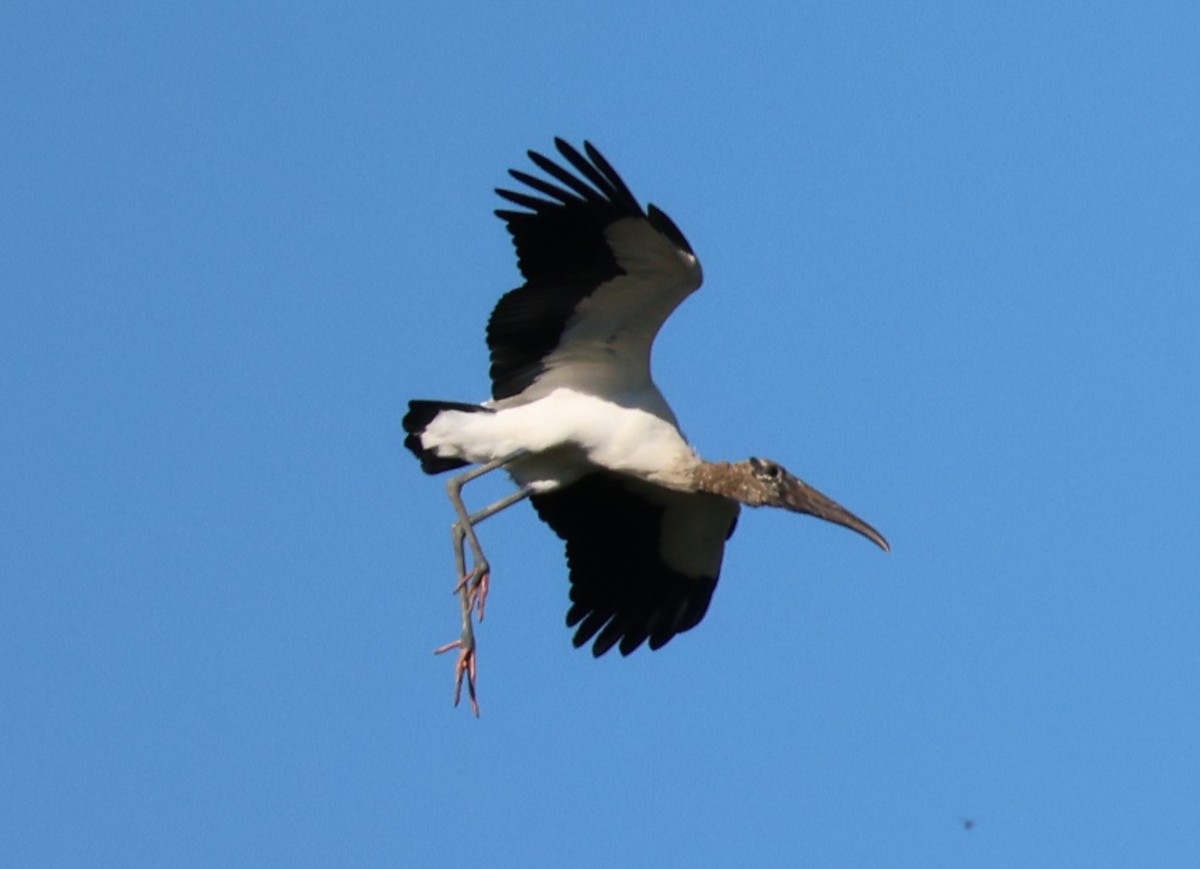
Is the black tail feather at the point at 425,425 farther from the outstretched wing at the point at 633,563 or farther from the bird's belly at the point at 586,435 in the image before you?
the outstretched wing at the point at 633,563

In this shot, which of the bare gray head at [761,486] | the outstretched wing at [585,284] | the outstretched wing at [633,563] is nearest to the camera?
the outstretched wing at [585,284]

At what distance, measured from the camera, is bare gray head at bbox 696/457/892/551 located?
17531mm

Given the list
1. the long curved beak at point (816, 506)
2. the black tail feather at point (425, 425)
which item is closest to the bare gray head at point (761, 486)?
the long curved beak at point (816, 506)

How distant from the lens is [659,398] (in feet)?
57.5

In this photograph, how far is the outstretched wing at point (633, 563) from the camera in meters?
18.1

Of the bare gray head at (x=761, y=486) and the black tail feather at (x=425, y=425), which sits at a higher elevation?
the black tail feather at (x=425, y=425)

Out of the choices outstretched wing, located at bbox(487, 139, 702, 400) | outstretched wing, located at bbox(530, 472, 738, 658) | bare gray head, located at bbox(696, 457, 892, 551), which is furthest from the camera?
outstretched wing, located at bbox(530, 472, 738, 658)

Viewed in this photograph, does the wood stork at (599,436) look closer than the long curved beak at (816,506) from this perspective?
Yes

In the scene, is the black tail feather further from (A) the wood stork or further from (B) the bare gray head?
(B) the bare gray head

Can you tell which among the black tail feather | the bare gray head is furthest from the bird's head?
the black tail feather

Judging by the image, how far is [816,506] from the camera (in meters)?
17.7

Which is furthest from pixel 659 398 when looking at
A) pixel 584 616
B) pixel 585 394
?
pixel 584 616

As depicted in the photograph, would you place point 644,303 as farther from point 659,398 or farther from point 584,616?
point 584,616

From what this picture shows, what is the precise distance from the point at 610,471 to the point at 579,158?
75.9 inches
